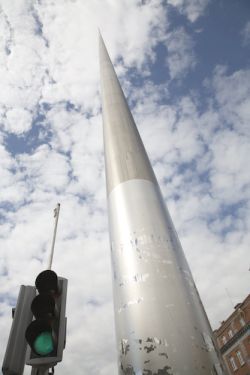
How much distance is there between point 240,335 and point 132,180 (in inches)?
1603

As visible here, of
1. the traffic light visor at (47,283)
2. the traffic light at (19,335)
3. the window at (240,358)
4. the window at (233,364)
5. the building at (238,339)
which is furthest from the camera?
the window at (233,364)

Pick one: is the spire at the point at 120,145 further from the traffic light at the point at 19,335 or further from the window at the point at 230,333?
the window at the point at 230,333

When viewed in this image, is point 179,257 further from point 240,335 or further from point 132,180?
point 240,335

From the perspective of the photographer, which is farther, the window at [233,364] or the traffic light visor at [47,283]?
the window at [233,364]

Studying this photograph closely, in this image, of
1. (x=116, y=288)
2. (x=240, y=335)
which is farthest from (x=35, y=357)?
(x=240, y=335)

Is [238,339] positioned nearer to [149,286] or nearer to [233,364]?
[233,364]

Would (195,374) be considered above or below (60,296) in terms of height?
below

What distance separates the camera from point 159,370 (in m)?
1.90

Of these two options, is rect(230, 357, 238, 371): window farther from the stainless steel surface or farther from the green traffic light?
the green traffic light

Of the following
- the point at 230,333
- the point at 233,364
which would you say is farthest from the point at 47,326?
the point at 230,333

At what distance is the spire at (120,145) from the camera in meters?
3.61

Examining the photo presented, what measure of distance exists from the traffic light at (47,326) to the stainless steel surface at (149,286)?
1.91 ft

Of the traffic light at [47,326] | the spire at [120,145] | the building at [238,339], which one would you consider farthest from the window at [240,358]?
the traffic light at [47,326]

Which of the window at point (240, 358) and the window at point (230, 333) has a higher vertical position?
the window at point (230, 333)
